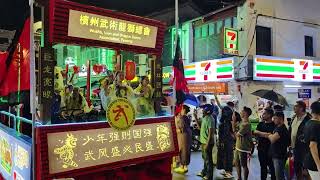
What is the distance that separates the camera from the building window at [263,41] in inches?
508

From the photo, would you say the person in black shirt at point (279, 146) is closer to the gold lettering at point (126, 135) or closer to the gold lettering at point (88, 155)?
the gold lettering at point (126, 135)

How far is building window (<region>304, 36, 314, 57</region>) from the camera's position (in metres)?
14.7

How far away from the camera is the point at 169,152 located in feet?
13.7

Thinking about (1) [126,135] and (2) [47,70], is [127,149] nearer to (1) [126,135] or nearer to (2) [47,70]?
(1) [126,135]

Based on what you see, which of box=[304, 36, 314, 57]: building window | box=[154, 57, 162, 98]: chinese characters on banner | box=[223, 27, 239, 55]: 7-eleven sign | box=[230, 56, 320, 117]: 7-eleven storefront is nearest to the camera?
box=[154, 57, 162, 98]: chinese characters on banner

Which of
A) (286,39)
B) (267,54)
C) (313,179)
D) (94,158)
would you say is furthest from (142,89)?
(286,39)

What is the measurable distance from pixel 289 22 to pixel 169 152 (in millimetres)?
11446

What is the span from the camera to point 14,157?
12.6 feet

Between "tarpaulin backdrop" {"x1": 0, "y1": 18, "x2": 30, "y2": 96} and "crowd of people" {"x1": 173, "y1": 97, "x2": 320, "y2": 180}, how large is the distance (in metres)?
3.59

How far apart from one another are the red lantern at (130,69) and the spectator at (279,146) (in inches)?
108

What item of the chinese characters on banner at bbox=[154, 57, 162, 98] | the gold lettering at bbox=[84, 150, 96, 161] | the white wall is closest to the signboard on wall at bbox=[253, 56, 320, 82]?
the white wall

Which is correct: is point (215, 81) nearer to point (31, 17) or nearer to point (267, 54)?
point (267, 54)

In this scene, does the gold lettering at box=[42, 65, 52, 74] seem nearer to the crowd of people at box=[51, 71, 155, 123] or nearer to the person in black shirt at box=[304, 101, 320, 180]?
the crowd of people at box=[51, 71, 155, 123]

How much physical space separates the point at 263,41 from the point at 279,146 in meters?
8.05
